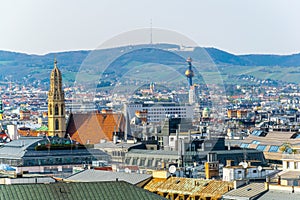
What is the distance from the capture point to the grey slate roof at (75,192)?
3788cm

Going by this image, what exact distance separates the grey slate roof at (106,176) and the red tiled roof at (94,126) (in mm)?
46050

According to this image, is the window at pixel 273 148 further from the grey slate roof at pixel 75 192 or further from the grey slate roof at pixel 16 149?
the grey slate roof at pixel 75 192

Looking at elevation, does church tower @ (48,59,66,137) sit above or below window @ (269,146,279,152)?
above

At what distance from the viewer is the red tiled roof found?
347ft

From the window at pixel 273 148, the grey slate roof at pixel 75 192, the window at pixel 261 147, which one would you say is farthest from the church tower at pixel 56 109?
the grey slate roof at pixel 75 192

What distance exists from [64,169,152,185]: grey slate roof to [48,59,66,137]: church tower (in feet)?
176

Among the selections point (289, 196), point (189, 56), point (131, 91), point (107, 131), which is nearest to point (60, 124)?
point (107, 131)

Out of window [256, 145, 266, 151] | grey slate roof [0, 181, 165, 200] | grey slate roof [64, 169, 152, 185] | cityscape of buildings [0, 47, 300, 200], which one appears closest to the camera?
grey slate roof [0, 181, 165, 200]

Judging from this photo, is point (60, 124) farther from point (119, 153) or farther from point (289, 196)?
point (289, 196)

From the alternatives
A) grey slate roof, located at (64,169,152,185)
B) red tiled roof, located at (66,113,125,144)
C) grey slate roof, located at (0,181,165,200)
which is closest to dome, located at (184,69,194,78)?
red tiled roof, located at (66,113,125,144)

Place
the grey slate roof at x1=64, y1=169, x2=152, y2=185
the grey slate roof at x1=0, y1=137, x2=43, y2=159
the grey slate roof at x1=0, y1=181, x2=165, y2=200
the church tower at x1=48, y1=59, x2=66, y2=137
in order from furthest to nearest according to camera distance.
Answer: the church tower at x1=48, y1=59, x2=66, y2=137 → the grey slate roof at x1=0, y1=137, x2=43, y2=159 → the grey slate roof at x1=64, y1=169, x2=152, y2=185 → the grey slate roof at x1=0, y1=181, x2=165, y2=200

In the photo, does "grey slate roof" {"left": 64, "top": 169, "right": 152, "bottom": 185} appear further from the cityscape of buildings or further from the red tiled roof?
the red tiled roof

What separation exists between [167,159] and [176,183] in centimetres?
2156

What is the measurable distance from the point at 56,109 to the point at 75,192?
74.4 metres
